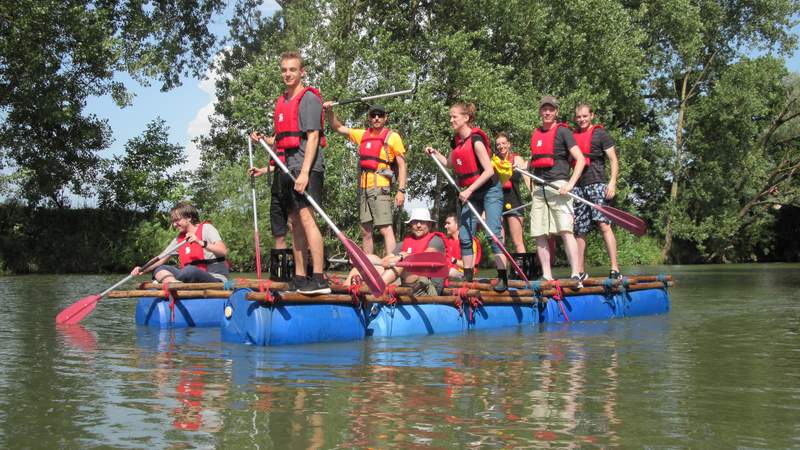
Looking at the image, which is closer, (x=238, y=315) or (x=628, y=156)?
(x=238, y=315)

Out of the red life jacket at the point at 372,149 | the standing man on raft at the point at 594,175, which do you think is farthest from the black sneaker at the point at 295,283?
the standing man on raft at the point at 594,175

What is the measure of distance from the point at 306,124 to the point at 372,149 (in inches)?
92.3

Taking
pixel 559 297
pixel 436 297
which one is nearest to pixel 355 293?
pixel 436 297

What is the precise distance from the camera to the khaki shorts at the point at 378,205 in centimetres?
980

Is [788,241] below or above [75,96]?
below

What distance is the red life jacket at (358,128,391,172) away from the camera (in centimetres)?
990

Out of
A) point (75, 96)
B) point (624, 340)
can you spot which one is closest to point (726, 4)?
point (75, 96)

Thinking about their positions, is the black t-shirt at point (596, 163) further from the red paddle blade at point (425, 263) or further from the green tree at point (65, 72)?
the green tree at point (65, 72)

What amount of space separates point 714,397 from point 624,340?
3.04 meters

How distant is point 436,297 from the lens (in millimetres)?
8945

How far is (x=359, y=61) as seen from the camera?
27.5 metres

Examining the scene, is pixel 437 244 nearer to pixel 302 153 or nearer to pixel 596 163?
pixel 302 153

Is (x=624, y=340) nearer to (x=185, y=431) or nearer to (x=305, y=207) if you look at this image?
(x=305, y=207)

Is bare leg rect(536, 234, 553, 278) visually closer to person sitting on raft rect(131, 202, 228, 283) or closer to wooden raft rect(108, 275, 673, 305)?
wooden raft rect(108, 275, 673, 305)
